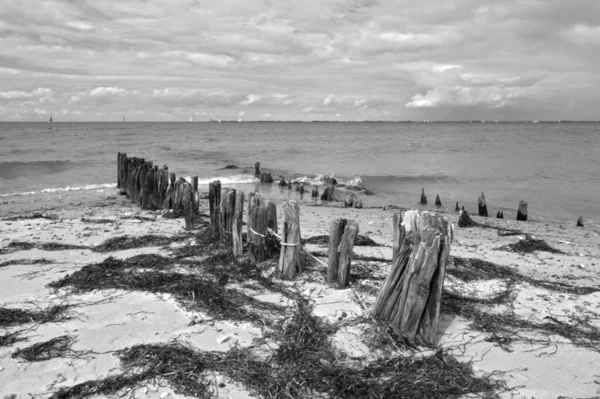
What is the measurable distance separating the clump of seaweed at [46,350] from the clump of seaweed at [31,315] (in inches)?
23.2

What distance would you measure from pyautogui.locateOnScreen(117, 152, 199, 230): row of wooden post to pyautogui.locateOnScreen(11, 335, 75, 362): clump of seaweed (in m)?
5.09

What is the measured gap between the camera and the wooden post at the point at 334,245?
587cm

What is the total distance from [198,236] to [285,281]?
298cm

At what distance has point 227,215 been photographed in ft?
25.8

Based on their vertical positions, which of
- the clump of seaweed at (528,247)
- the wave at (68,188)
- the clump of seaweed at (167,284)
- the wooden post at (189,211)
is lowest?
the wave at (68,188)

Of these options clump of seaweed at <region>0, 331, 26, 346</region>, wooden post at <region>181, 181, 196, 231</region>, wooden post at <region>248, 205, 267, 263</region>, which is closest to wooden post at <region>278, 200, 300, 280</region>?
wooden post at <region>248, 205, 267, 263</region>

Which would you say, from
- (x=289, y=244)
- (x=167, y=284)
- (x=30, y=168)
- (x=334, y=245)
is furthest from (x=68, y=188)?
(x=334, y=245)

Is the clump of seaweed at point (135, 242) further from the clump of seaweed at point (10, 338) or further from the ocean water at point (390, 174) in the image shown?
the ocean water at point (390, 174)

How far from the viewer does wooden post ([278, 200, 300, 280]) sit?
6.30m

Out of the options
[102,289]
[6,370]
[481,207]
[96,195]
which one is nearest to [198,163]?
[96,195]

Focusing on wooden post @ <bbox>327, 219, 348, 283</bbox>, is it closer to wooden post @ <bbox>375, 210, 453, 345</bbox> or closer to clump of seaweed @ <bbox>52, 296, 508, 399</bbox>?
wooden post @ <bbox>375, 210, 453, 345</bbox>

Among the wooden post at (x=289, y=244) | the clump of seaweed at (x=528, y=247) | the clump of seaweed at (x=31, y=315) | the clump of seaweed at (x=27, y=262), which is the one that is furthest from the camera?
the clump of seaweed at (x=528, y=247)

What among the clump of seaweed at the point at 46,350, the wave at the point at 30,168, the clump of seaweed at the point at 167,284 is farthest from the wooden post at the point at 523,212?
the wave at the point at 30,168

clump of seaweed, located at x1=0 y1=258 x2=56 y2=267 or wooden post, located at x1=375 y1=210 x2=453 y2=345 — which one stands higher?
wooden post, located at x1=375 y1=210 x2=453 y2=345
